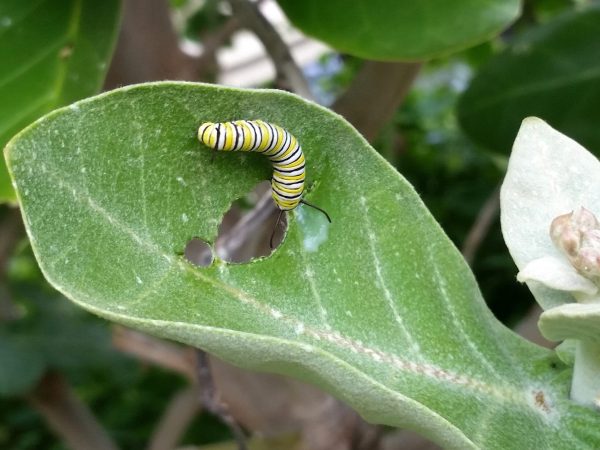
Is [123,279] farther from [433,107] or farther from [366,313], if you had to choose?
[433,107]

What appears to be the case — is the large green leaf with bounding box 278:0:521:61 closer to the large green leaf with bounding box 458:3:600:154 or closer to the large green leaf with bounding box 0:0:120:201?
the large green leaf with bounding box 0:0:120:201

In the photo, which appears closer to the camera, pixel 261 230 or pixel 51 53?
pixel 51 53

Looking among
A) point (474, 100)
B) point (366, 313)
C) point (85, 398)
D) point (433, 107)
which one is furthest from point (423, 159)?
point (366, 313)

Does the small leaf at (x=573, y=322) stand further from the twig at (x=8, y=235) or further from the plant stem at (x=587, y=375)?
the twig at (x=8, y=235)

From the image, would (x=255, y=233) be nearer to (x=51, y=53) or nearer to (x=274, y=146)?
(x=51, y=53)

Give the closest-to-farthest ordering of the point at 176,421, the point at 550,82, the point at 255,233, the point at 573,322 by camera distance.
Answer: the point at 573,322
the point at 255,233
the point at 550,82
the point at 176,421

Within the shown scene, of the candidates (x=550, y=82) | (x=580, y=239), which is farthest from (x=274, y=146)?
(x=550, y=82)

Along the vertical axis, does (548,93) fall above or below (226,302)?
below

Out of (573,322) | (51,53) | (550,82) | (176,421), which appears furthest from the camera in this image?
(176,421)

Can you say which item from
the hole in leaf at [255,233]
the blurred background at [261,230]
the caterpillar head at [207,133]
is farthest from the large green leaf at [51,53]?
the caterpillar head at [207,133]
